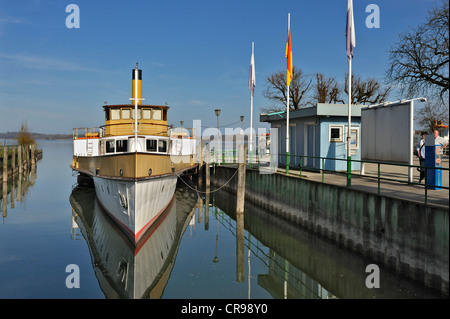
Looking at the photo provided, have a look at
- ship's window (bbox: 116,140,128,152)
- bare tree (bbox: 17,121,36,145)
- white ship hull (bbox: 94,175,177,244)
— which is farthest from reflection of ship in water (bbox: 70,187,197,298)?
bare tree (bbox: 17,121,36,145)

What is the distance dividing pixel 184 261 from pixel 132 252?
1.99 metres

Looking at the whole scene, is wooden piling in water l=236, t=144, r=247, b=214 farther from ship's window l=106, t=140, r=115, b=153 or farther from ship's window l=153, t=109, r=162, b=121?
ship's window l=106, t=140, r=115, b=153

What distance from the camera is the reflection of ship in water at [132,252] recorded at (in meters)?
9.90

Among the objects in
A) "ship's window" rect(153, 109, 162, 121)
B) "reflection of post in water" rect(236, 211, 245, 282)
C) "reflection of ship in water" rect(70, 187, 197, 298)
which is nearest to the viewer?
"reflection of ship in water" rect(70, 187, 197, 298)

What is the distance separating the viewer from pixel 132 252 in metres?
12.4

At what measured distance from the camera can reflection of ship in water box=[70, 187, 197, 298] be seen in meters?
→ 9.90

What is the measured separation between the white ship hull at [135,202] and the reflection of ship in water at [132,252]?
0.48 metres

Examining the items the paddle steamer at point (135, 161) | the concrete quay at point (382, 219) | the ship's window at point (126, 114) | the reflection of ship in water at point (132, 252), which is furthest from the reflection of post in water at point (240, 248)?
the ship's window at point (126, 114)

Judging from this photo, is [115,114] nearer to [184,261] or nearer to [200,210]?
[200,210]

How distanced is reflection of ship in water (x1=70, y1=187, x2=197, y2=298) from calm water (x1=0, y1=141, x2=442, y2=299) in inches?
1.2

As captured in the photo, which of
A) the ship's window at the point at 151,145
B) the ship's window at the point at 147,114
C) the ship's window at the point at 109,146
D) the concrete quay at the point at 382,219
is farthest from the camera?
the ship's window at the point at 147,114

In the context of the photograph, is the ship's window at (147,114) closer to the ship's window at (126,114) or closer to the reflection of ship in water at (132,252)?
the ship's window at (126,114)
